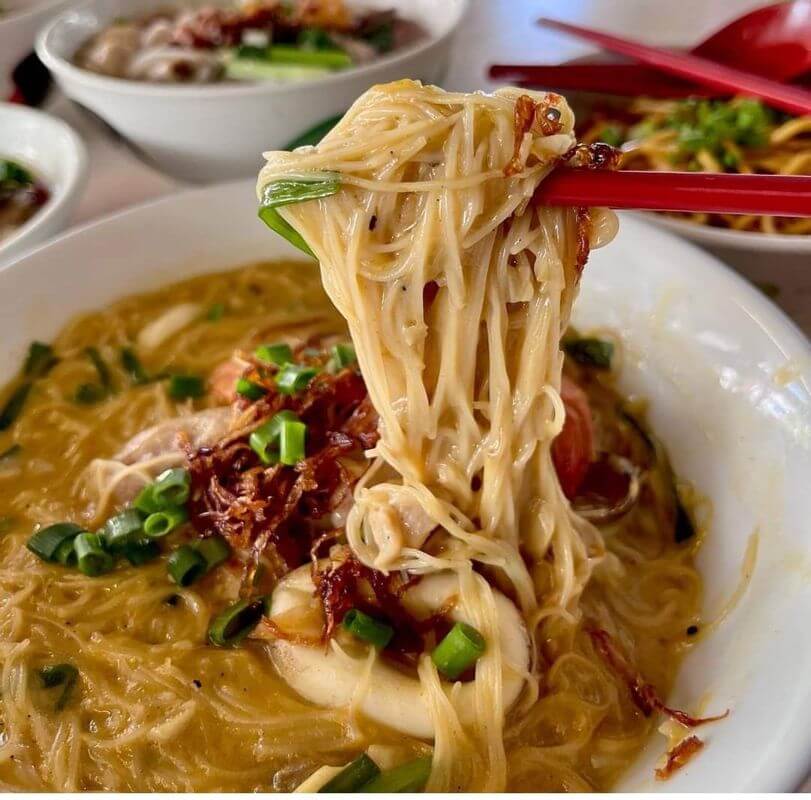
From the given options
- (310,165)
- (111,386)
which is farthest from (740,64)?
(111,386)

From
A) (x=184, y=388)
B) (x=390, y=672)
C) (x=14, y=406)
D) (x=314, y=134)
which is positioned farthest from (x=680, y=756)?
(x=314, y=134)

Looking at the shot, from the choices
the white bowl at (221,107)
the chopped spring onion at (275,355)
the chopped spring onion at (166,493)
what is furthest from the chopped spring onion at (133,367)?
the white bowl at (221,107)

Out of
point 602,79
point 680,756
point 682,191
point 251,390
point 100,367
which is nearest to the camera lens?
point 682,191

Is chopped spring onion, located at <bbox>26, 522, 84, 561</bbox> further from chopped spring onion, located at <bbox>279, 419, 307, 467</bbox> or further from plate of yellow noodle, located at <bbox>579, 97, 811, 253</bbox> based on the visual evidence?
plate of yellow noodle, located at <bbox>579, 97, 811, 253</bbox>

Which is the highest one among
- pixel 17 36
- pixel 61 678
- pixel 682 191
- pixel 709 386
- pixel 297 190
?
pixel 682 191

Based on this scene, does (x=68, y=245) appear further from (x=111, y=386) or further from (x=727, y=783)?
(x=727, y=783)

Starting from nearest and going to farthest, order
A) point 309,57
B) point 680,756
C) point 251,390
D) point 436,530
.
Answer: point 680,756 → point 436,530 → point 251,390 → point 309,57

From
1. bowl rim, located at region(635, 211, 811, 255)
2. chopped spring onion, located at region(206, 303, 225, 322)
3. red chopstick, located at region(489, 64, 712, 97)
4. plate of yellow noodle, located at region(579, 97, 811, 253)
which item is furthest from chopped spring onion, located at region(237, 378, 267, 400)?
red chopstick, located at region(489, 64, 712, 97)

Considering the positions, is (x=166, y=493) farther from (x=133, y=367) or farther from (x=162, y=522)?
(x=133, y=367)
